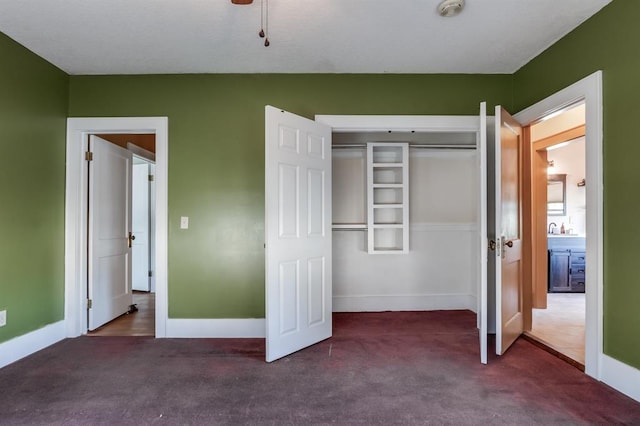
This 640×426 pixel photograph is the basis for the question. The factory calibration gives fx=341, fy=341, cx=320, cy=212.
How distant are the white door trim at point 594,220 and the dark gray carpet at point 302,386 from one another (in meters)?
Answer: 0.24

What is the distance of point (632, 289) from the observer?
221cm

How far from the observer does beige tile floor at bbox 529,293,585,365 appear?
3037mm

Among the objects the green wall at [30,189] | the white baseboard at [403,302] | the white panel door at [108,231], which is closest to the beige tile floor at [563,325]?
the white baseboard at [403,302]

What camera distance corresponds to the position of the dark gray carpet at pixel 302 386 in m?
2.01

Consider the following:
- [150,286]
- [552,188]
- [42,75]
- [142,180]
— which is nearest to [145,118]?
[42,75]

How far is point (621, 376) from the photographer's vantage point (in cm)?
227

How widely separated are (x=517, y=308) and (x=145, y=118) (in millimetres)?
4105

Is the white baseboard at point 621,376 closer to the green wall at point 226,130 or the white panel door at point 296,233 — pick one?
the white panel door at point 296,233

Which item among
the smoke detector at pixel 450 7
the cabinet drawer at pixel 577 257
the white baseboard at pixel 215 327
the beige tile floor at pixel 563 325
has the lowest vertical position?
the beige tile floor at pixel 563 325

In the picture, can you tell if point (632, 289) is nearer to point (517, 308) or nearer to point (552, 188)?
point (517, 308)

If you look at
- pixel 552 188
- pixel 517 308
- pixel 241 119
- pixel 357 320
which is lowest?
pixel 357 320

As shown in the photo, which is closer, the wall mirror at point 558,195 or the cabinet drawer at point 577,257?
the cabinet drawer at point 577,257

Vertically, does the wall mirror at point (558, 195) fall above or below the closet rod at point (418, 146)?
below

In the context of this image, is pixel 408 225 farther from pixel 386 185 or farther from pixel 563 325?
pixel 563 325
